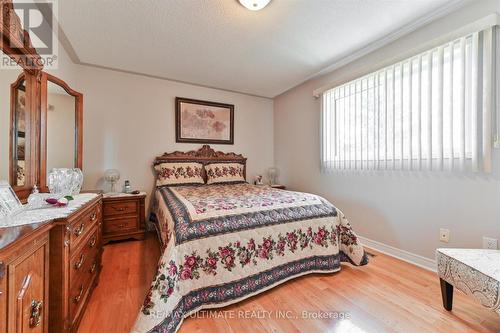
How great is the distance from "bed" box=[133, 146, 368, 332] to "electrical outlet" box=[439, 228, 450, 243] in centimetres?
70

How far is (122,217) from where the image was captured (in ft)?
8.62

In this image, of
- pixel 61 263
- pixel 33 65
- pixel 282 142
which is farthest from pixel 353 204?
pixel 33 65

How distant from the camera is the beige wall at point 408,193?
167cm

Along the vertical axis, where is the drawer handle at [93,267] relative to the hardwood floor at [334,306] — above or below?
above

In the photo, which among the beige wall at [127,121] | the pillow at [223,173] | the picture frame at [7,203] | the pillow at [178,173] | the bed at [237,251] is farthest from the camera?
the pillow at [223,173]

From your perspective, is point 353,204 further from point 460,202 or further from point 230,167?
point 230,167

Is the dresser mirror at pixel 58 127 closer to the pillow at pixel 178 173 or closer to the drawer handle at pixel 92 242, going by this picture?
the drawer handle at pixel 92 242

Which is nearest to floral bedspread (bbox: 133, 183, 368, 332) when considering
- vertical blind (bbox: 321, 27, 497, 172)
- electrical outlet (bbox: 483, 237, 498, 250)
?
electrical outlet (bbox: 483, 237, 498, 250)

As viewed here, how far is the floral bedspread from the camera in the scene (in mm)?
1236

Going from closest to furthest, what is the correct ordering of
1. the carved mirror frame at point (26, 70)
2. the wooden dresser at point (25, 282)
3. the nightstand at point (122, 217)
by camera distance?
the wooden dresser at point (25, 282), the carved mirror frame at point (26, 70), the nightstand at point (122, 217)

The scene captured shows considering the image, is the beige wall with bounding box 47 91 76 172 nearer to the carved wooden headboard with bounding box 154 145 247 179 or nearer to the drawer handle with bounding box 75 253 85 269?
the drawer handle with bounding box 75 253 85 269

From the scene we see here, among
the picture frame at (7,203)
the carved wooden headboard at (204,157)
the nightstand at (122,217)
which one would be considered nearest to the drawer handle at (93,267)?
the picture frame at (7,203)

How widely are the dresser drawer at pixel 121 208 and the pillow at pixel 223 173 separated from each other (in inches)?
43.1

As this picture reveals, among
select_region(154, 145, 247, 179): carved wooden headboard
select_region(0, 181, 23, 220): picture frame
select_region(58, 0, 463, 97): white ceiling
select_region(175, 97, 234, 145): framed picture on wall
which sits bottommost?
select_region(0, 181, 23, 220): picture frame
